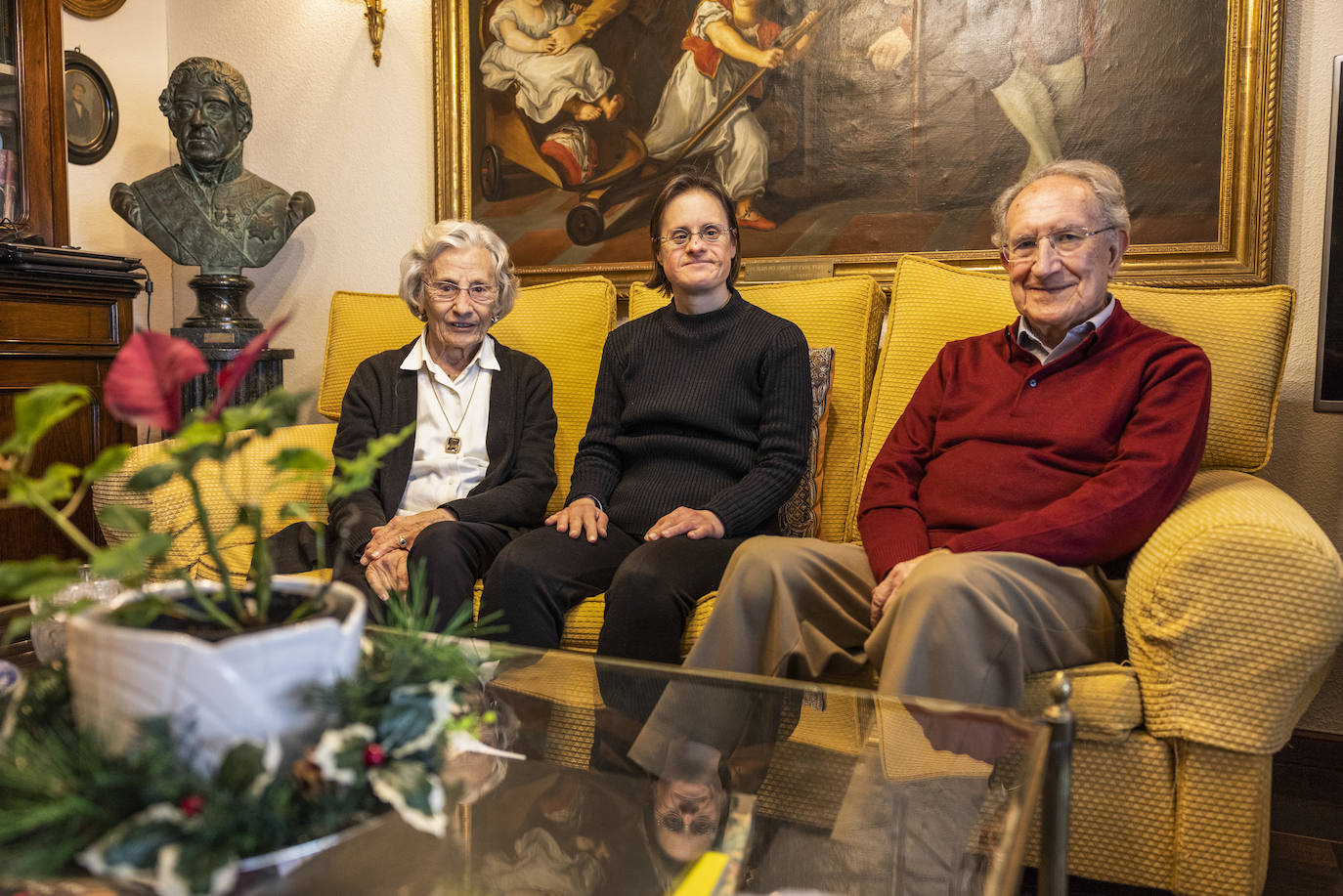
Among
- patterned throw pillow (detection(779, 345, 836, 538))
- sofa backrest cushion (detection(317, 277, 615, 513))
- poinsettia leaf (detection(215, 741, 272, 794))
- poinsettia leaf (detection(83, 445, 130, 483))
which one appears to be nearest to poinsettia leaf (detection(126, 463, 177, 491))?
poinsettia leaf (detection(83, 445, 130, 483))

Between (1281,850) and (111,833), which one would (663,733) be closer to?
(111,833)

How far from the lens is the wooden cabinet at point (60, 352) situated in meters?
2.65

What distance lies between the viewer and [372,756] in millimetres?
684

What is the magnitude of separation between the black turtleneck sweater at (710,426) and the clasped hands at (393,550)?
0.31 metres

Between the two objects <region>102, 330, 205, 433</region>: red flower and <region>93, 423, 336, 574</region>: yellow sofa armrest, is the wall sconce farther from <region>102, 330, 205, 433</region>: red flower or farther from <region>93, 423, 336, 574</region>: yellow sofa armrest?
<region>102, 330, 205, 433</region>: red flower

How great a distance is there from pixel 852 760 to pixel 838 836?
0.36 ft

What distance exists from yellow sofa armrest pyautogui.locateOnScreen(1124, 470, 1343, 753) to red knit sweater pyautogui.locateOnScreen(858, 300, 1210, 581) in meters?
0.13

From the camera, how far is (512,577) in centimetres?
182

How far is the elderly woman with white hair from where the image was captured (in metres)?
2.07

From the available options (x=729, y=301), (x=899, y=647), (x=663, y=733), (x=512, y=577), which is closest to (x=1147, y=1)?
(x=729, y=301)

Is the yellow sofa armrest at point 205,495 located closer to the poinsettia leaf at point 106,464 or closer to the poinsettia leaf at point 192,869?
the poinsettia leaf at point 106,464

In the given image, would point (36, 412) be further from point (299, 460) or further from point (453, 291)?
point (453, 291)

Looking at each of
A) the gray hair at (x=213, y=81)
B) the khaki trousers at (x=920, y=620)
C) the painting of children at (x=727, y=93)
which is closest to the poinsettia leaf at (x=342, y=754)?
the khaki trousers at (x=920, y=620)

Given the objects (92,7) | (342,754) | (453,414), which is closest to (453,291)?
(453,414)
